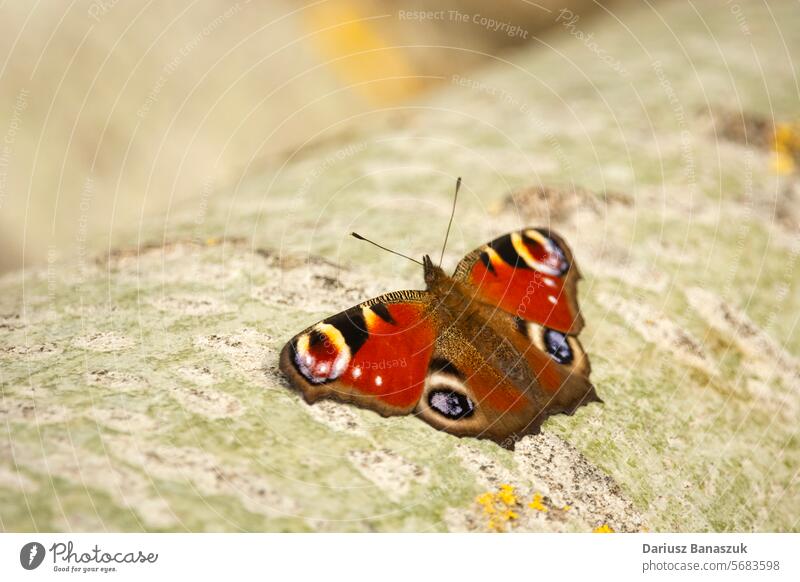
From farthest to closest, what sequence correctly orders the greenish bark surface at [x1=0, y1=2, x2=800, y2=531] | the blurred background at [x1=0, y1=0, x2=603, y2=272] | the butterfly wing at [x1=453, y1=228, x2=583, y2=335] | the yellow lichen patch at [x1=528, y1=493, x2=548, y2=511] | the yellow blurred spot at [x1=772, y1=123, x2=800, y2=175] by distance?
the blurred background at [x1=0, y1=0, x2=603, y2=272], the yellow blurred spot at [x1=772, y1=123, x2=800, y2=175], the butterfly wing at [x1=453, y1=228, x2=583, y2=335], the yellow lichen patch at [x1=528, y1=493, x2=548, y2=511], the greenish bark surface at [x1=0, y1=2, x2=800, y2=531]

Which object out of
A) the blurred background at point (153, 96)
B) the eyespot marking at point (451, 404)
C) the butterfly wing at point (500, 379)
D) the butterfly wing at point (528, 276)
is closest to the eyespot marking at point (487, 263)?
the butterfly wing at point (528, 276)

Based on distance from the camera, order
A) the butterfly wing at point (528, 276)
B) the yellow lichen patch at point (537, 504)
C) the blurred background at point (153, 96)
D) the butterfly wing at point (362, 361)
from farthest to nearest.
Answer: the blurred background at point (153, 96), the butterfly wing at point (528, 276), the butterfly wing at point (362, 361), the yellow lichen patch at point (537, 504)

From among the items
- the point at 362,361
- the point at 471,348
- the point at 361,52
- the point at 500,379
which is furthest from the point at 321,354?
the point at 361,52

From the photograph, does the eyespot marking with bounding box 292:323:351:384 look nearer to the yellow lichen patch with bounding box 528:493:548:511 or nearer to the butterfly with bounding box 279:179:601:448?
the butterfly with bounding box 279:179:601:448

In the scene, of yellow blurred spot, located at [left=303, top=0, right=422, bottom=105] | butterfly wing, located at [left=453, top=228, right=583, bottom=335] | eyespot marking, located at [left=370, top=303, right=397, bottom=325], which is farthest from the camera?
yellow blurred spot, located at [left=303, top=0, right=422, bottom=105]

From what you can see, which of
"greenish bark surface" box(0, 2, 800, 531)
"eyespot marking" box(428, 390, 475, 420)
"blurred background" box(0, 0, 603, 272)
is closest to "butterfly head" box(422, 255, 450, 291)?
"greenish bark surface" box(0, 2, 800, 531)

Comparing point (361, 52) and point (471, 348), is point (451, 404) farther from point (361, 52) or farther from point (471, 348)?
→ point (361, 52)

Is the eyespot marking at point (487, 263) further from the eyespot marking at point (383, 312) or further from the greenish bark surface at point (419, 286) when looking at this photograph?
the eyespot marking at point (383, 312)
